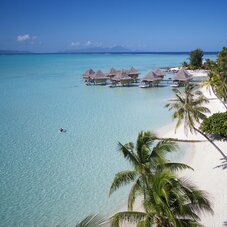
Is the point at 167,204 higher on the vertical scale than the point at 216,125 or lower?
higher

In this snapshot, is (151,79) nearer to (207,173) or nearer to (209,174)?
(207,173)

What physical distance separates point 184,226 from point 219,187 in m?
6.21

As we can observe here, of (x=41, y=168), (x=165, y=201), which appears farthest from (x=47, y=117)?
(x=165, y=201)

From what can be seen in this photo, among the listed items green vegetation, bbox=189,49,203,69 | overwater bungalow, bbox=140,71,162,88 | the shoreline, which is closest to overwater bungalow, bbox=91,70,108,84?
overwater bungalow, bbox=140,71,162,88

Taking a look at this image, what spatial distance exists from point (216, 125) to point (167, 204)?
1155 centimetres

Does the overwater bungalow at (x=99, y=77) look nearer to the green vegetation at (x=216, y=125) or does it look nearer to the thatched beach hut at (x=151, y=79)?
the thatched beach hut at (x=151, y=79)

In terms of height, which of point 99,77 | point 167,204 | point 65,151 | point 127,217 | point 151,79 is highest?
point 167,204

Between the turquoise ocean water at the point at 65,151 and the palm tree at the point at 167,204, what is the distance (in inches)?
183

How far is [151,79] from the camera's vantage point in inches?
1544

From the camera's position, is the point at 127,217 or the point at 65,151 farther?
the point at 65,151

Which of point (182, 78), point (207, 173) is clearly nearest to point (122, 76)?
point (182, 78)

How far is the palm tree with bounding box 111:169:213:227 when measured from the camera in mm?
6470

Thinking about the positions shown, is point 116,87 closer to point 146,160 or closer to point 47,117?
point 47,117

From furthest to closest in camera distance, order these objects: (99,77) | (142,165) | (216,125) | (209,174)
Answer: (99,77), (216,125), (209,174), (142,165)
